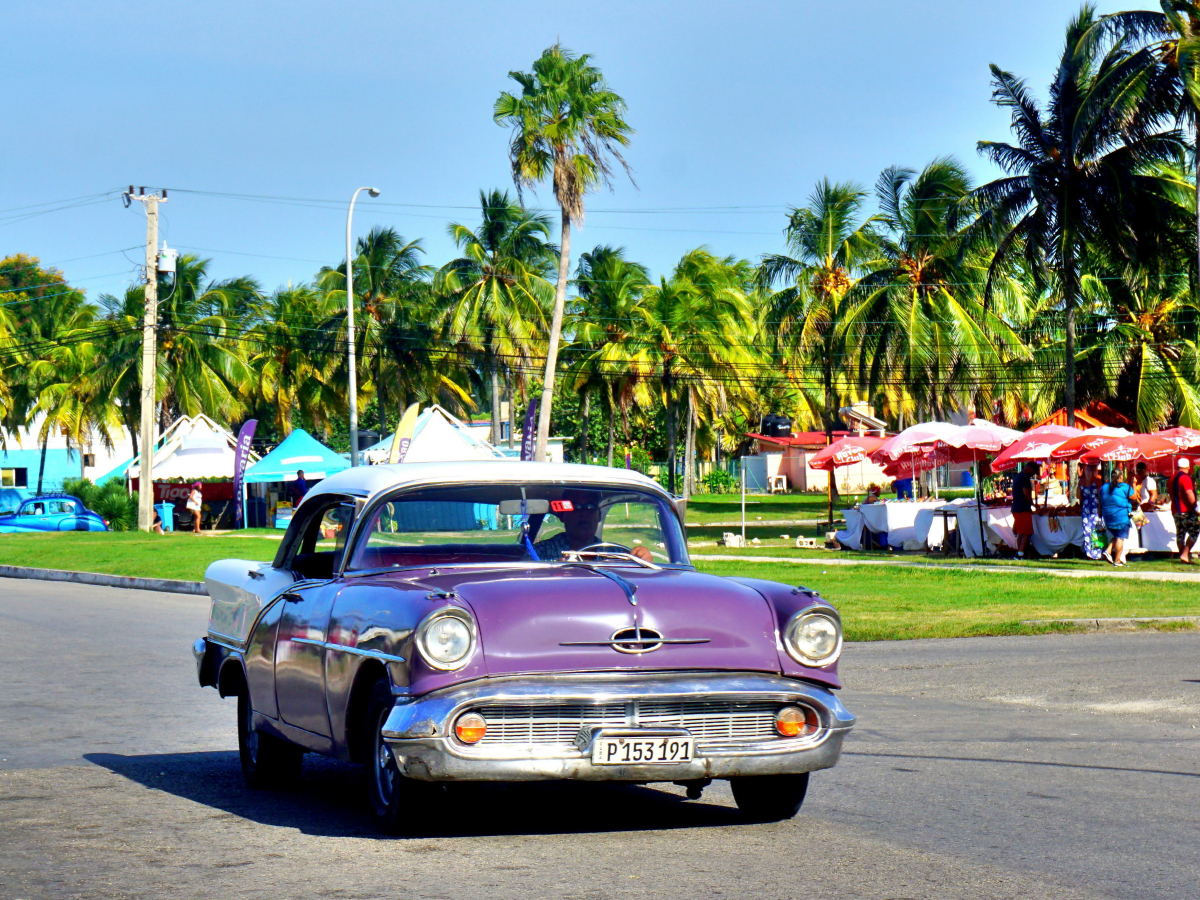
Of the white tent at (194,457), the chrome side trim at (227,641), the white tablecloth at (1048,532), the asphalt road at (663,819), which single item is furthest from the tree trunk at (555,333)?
the chrome side trim at (227,641)

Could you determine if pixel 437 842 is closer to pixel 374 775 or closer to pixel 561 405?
pixel 374 775

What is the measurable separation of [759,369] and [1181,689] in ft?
194

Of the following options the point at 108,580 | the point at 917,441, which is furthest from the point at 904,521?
the point at 108,580

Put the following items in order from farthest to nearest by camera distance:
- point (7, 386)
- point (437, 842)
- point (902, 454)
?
point (7, 386)
point (902, 454)
point (437, 842)

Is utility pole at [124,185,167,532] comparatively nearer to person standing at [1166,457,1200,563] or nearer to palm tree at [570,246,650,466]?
palm tree at [570,246,650,466]

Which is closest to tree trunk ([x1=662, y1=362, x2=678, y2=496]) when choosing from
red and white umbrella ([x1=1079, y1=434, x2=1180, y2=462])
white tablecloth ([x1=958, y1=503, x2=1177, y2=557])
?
white tablecloth ([x1=958, y1=503, x2=1177, y2=557])

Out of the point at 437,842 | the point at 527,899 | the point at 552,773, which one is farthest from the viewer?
the point at 437,842

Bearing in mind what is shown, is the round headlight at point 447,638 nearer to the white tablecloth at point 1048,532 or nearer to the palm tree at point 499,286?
the white tablecloth at point 1048,532

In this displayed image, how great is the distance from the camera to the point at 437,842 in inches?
227

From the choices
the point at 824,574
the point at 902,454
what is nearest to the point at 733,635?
the point at 824,574

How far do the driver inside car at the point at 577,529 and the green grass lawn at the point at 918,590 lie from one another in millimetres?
9096

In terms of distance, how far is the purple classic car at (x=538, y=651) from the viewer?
543cm

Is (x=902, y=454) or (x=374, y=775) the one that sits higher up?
(x=902, y=454)

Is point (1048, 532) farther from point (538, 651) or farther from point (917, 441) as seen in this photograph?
point (538, 651)
